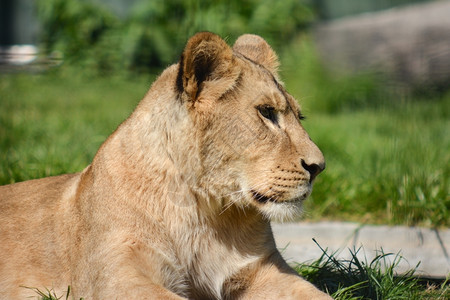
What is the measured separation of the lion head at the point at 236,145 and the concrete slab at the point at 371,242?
0.80m

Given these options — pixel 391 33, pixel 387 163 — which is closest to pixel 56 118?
pixel 387 163

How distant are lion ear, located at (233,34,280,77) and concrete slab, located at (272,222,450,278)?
0.82 meters

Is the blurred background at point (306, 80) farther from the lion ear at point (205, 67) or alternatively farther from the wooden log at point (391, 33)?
the lion ear at point (205, 67)

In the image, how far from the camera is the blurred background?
337cm

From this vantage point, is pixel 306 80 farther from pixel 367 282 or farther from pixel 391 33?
pixel 367 282

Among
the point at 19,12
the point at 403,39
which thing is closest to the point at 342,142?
the point at 403,39

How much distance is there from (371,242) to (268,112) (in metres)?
1.30

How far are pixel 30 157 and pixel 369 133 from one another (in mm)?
2881

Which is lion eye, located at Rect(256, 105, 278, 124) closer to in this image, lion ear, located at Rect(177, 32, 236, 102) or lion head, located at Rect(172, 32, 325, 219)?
lion head, located at Rect(172, 32, 325, 219)

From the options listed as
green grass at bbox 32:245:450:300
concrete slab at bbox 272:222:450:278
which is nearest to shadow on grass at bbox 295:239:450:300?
green grass at bbox 32:245:450:300

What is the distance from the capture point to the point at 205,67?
2.33m

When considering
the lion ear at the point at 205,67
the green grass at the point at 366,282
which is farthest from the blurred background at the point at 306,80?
the green grass at the point at 366,282

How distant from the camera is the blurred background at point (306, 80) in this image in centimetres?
337

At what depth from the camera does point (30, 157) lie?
13.5 feet
